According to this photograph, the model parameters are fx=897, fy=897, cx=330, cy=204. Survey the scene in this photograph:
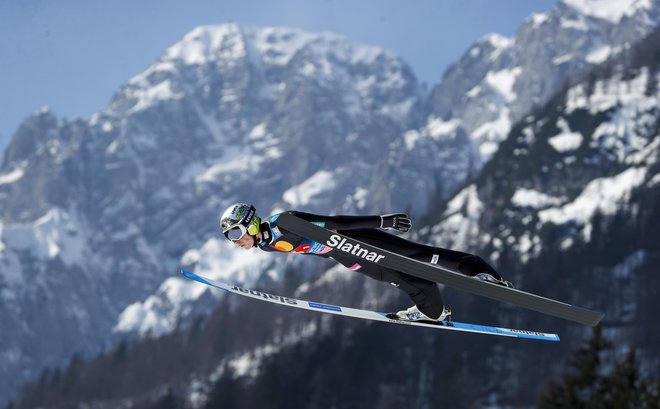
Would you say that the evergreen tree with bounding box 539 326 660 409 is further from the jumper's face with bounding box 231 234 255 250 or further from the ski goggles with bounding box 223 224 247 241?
the ski goggles with bounding box 223 224 247 241

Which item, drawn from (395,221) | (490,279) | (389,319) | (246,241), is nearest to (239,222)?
(246,241)

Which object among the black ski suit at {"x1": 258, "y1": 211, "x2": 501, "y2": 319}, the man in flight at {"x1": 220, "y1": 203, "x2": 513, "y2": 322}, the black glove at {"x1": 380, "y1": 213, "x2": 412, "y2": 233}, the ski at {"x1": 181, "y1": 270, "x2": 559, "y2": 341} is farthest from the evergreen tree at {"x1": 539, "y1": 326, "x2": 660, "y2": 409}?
the black glove at {"x1": 380, "y1": 213, "x2": 412, "y2": 233}

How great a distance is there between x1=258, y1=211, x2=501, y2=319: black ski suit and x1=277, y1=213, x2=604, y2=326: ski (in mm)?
235

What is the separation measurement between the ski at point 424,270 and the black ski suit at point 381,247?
9.3 inches

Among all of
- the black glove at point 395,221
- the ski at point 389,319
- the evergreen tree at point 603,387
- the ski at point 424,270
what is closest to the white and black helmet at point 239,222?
the ski at point 424,270

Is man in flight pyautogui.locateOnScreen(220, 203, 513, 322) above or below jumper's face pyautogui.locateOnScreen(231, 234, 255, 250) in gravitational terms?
above

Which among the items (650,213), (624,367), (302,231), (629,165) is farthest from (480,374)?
(302,231)

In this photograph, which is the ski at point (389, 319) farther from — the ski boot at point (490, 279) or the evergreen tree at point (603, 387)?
the evergreen tree at point (603, 387)

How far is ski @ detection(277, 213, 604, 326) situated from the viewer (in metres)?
11.2

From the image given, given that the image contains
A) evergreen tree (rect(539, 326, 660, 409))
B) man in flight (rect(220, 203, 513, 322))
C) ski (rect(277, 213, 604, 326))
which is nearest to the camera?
ski (rect(277, 213, 604, 326))

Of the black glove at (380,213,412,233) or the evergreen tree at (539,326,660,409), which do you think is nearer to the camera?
the black glove at (380,213,412,233)

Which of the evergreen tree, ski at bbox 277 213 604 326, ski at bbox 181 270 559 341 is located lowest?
ski at bbox 181 270 559 341

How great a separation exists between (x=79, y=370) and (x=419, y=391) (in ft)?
223

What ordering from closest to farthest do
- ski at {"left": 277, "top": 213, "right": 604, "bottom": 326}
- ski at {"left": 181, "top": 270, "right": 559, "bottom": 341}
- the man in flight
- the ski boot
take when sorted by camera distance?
ski at {"left": 277, "top": 213, "right": 604, "bottom": 326}
the ski boot
the man in flight
ski at {"left": 181, "top": 270, "right": 559, "bottom": 341}
